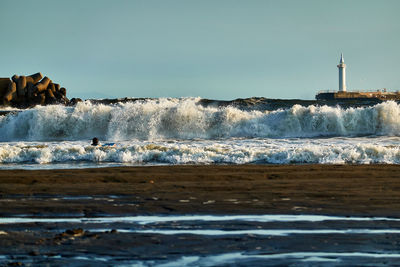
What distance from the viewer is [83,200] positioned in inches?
289

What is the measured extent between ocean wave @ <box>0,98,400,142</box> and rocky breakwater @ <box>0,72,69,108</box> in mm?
17892

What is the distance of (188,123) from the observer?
26328 mm

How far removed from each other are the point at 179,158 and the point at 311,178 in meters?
4.85

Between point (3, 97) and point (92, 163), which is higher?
point (3, 97)

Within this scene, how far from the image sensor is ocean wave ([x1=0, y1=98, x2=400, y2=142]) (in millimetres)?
25094

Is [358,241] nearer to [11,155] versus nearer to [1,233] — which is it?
[1,233]

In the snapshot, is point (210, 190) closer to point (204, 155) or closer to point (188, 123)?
point (204, 155)

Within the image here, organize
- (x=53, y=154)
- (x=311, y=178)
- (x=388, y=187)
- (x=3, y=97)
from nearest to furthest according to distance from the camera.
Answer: (x=388, y=187) → (x=311, y=178) → (x=53, y=154) → (x=3, y=97)

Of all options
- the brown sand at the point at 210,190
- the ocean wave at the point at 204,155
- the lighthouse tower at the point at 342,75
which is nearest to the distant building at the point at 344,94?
the lighthouse tower at the point at 342,75

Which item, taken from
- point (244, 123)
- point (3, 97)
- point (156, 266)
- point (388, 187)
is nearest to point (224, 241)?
point (156, 266)

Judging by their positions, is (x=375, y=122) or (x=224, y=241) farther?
(x=375, y=122)

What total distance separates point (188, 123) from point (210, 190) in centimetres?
1829

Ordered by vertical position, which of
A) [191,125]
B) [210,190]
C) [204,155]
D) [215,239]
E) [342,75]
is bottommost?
[215,239]

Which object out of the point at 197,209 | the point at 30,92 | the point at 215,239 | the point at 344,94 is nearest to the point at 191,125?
→ the point at 197,209
